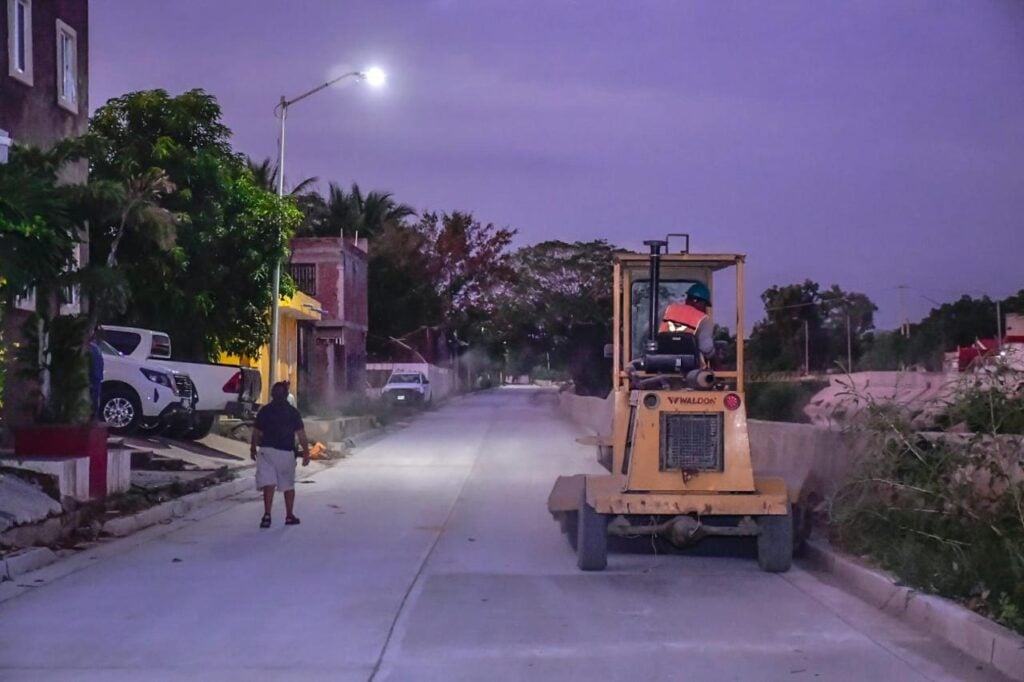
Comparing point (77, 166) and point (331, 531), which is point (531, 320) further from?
point (331, 531)

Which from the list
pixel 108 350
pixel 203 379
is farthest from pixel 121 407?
pixel 203 379

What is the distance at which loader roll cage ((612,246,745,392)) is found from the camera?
11.9m

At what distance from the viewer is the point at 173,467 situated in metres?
20.6

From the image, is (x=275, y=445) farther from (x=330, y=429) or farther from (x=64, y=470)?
(x=330, y=429)

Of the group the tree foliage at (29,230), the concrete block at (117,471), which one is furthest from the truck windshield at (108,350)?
the tree foliage at (29,230)

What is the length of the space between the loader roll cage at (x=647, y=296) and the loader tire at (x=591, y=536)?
4.48 feet

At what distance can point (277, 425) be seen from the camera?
589 inches

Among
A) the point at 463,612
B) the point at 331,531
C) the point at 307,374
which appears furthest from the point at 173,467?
the point at 307,374

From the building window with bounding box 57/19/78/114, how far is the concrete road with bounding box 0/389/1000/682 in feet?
29.0

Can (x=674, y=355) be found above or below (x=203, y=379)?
above

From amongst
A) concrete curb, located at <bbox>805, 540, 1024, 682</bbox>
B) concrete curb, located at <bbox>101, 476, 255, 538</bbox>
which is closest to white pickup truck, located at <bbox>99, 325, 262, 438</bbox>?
concrete curb, located at <bbox>101, 476, 255, 538</bbox>

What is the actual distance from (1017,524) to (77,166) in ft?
54.0

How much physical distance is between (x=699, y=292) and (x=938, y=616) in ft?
13.4

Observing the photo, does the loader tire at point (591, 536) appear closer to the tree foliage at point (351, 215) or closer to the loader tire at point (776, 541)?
the loader tire at point (776, 541)
